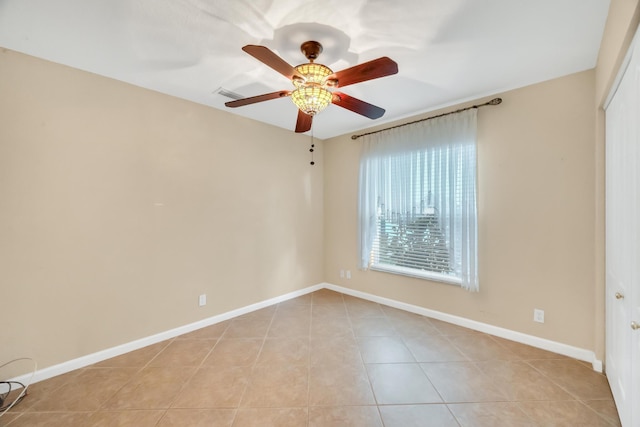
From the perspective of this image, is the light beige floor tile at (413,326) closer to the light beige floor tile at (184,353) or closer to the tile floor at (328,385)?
the tile floor at (328,385)

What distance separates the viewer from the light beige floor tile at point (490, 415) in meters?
1.57

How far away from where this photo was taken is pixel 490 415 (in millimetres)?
1642

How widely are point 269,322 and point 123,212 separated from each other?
194 cm

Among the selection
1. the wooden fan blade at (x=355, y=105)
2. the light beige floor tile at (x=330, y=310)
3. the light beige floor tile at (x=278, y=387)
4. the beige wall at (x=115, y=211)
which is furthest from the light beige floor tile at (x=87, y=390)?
the wooden fan blade at (x=355, y=105)

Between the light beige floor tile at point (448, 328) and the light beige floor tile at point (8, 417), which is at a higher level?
the light beige floor tile at point (448, 328)

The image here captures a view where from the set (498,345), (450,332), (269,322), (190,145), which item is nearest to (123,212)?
(190,145)

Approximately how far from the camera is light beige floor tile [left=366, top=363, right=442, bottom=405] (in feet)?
5.90

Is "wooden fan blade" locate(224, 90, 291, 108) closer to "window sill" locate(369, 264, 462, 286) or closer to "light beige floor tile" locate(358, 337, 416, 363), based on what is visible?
"light beige floor tile" locate(358, 337, 416, 363)

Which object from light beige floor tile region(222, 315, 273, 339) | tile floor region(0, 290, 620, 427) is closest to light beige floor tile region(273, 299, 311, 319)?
light beige floor tile region(222, 315, 273, 339)

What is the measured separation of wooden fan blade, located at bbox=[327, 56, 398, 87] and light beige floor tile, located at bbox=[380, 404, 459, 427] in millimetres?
2169

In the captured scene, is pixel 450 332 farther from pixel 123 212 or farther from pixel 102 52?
pixel 102 52

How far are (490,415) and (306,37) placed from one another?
2811mm

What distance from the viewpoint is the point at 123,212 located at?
241 centimetres

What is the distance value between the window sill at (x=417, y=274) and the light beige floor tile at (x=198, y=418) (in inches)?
97.2
